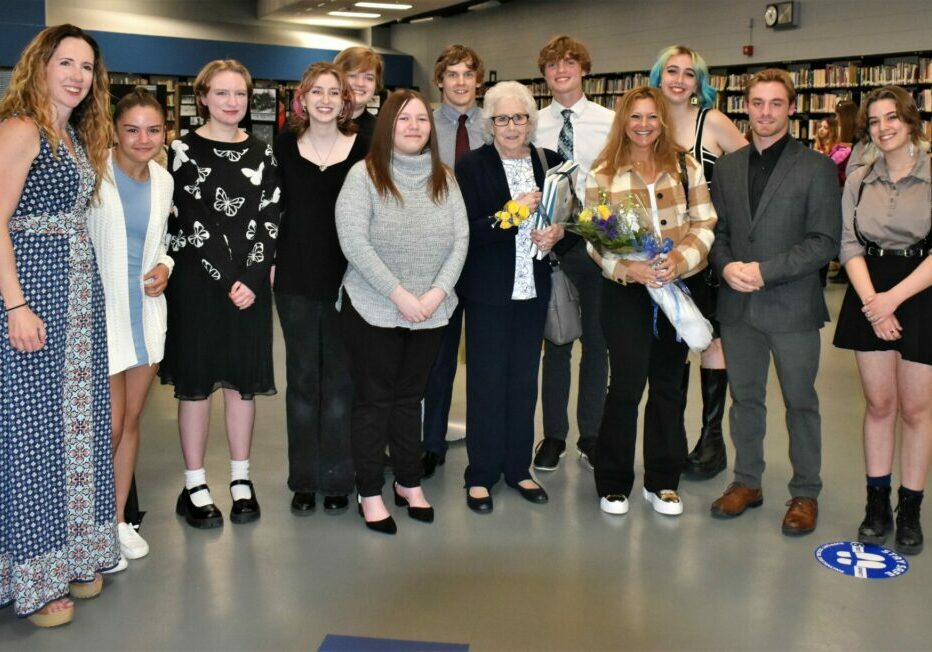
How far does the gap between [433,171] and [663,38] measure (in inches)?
499

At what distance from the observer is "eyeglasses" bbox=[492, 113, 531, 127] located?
3.57 metres

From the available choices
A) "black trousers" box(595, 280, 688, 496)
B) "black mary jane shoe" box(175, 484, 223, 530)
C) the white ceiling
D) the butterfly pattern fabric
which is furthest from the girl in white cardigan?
the white ceiling

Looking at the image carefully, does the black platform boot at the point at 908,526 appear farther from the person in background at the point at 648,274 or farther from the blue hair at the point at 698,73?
the blue hair at the point at 698,73

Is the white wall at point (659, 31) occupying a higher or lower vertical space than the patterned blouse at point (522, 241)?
higher

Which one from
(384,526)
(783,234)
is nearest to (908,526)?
(783,234)

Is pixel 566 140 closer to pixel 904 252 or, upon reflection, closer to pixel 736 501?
pixel 904 252

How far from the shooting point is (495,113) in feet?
11.7

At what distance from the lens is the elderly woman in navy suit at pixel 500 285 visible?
11.8 feet

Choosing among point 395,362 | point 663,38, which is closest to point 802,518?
point 395,362

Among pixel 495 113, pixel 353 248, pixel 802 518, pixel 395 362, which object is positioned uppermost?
pixel 495 113

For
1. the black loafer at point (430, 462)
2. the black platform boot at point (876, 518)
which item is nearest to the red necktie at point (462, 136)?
the black loafer at point (430, 462)

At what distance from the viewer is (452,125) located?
4219 mm

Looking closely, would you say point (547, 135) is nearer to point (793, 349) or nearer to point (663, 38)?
point (793, 349)

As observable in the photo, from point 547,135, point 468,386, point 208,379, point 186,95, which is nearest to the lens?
point 208,379
